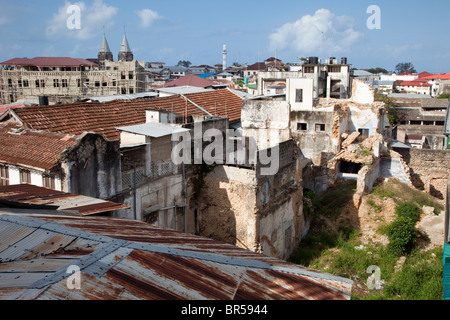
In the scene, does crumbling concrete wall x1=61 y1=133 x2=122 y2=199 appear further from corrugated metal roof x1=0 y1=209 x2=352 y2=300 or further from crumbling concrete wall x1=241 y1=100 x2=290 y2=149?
crumbling concrete wall x1=241 y1=100 x2=290 y2=149

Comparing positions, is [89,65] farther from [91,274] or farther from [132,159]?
[91,274]

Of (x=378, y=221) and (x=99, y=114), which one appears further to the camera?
(x=378, y=221)

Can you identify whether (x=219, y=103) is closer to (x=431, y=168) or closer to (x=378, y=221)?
(x=378, y=221)

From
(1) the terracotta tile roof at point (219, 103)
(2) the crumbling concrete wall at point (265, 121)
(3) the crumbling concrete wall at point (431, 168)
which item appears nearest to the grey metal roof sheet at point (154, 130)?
(1) the terracotta tile roof at point (219, 103)

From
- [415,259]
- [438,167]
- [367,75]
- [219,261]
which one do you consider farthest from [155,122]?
[367,75]

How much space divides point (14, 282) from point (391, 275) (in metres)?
15.1

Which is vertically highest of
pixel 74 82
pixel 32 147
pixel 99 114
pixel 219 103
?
pixel 74 82

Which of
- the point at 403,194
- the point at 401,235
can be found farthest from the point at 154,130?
the point at 403,194

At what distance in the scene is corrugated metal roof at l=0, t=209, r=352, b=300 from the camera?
4031mm

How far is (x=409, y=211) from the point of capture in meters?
18.8

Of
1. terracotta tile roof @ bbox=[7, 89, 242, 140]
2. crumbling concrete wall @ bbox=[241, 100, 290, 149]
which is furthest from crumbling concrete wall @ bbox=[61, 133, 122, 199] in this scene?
crumbling concrete wall @ bbox=[241, 100, 290, 149]

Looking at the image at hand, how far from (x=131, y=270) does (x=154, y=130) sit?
30.9 ft

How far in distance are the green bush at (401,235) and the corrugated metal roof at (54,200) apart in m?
13.1

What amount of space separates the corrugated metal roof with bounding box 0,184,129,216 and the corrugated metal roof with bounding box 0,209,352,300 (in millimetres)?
1803
